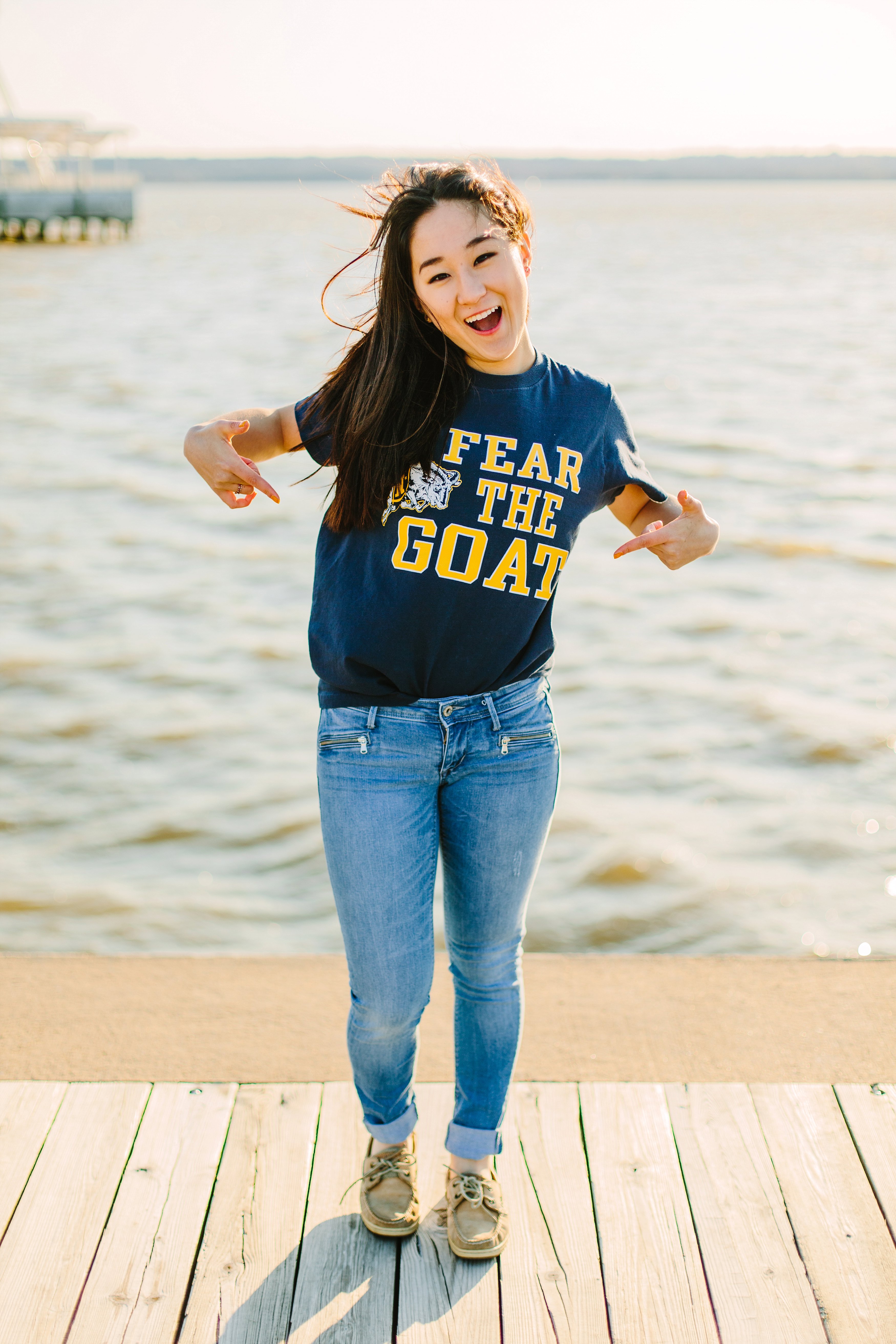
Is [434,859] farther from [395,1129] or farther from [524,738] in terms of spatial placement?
Result: [395,1129]

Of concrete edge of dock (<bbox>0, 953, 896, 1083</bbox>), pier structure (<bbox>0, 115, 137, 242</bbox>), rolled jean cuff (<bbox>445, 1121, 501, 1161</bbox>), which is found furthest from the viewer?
pier structure (<bbox>0, 115, 137, 242</bbox>)

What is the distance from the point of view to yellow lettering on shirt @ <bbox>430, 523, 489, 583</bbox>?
211 centimetres

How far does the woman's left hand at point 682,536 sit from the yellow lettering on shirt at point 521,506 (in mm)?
186

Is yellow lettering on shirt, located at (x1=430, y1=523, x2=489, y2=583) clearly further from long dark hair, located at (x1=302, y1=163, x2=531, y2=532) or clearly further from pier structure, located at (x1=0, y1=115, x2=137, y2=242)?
pier structure, located at (x1=0, y1=115, x2=137, y2=242)

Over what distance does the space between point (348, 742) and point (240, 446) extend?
1.89 ft

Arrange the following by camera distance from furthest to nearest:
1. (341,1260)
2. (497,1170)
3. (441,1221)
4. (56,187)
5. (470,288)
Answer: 1. (56,187)
2. (497,1170)
3. (441,1221)
4. (341,1260)
5. (470,288)

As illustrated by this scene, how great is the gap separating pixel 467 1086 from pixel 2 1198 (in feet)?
3.06

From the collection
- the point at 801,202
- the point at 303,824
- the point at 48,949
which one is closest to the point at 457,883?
the point at 48,949

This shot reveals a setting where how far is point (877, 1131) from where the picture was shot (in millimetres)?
2539

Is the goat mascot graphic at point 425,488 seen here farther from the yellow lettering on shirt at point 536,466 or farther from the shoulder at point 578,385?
the shoulder at point 578,385

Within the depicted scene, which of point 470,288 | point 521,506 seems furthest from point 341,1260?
point 470,288

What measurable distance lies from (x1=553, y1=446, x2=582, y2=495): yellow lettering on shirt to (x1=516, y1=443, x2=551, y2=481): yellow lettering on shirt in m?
0.02

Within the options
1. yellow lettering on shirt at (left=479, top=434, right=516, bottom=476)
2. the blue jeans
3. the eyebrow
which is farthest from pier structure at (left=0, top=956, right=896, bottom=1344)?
the eyebrow

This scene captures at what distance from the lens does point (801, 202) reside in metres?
114
